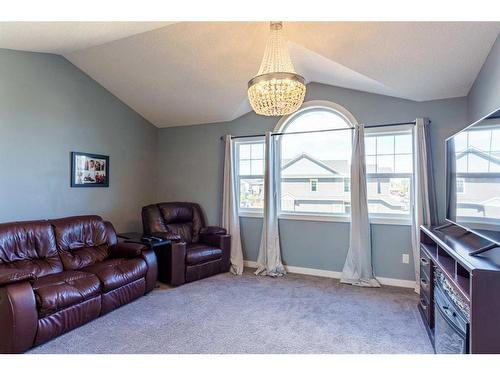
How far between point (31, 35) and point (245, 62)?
85.1 inches

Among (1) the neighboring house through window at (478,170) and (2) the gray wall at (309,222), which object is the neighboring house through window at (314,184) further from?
(1) the neighboring house through window at (478,170)

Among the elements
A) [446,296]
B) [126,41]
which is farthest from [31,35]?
[446,296]

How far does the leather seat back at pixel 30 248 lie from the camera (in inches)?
112

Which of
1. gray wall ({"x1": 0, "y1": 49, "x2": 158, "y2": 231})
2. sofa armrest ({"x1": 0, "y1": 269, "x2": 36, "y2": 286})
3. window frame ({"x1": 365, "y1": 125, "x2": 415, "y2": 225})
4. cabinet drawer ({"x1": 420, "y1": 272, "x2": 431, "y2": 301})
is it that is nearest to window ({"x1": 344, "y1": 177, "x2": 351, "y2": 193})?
window frame ({"x1": 365, "y1": 125, "x2": 415, "y2": 225})

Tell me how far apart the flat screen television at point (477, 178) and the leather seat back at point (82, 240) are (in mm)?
3630

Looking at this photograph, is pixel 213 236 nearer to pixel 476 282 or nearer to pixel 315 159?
pixel 315 159

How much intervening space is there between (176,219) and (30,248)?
1.92 metres

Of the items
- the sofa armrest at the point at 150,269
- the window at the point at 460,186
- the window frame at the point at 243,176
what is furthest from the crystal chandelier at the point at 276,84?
the sofa armrest at the point at 150,269

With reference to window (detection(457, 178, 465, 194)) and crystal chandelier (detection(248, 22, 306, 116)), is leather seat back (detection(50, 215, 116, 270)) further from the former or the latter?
window (detection(457, 178, 465, 194))

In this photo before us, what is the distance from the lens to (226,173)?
15.4 feet

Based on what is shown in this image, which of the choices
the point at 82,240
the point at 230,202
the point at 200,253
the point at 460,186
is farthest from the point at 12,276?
the point at 460,186

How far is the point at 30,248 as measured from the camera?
120 inches

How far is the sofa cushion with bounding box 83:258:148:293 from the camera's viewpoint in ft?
9.56
